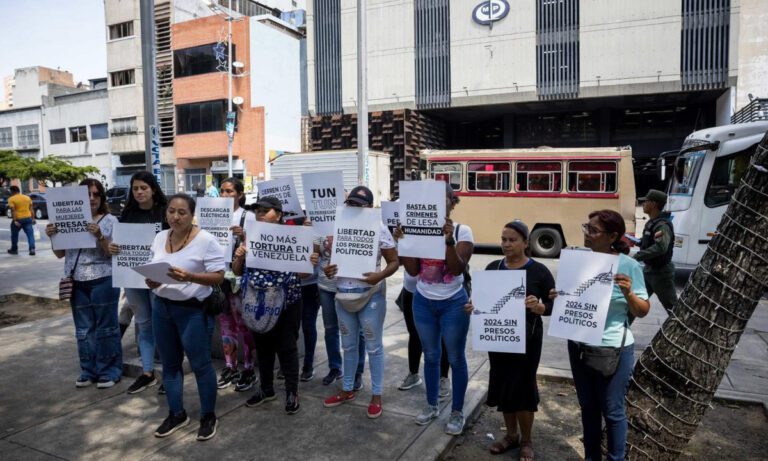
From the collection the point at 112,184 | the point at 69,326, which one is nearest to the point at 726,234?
the point at 69,326

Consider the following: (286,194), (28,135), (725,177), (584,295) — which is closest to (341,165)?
(725,177)

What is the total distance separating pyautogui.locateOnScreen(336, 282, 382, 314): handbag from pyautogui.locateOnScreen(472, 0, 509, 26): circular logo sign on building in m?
28.2

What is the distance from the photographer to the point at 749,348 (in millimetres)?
6395

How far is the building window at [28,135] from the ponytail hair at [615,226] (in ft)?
184

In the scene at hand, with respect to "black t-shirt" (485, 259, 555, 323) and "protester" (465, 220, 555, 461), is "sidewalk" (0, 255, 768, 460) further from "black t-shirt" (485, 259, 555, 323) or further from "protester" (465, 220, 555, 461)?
"black t-shirt" (485, 259, 555, 323)

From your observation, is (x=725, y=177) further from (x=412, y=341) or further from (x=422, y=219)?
(x=422, y=219)

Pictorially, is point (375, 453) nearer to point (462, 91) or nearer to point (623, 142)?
point (462, 91)

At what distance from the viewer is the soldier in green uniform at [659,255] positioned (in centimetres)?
599

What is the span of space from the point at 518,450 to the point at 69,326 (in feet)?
21.1

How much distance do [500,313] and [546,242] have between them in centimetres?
1188

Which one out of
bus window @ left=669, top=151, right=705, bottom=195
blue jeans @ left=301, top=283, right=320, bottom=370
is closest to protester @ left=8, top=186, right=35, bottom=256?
blue jeans @ left=301, top=283, right=320, bottom=370

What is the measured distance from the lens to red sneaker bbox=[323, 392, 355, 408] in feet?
15.3

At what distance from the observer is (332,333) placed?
17.1 feet

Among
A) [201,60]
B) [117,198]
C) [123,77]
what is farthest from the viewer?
[123,77]
